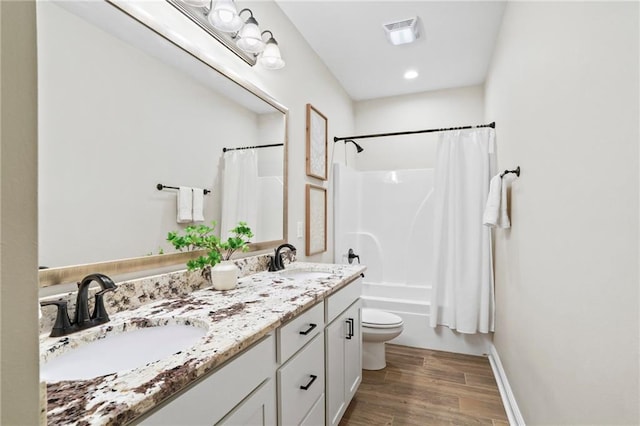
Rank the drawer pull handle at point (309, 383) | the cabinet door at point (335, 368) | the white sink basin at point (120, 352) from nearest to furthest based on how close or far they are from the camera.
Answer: the white sink basin at point (120, 352), the drawer pull handle at point (309, 383), the cabinet door at point (335, 368)

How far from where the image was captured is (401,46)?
8.66 ft

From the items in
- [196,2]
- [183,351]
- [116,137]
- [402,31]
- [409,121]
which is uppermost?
[402,31]

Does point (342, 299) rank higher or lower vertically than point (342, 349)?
higher

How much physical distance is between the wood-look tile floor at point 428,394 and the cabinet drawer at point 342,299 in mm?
698

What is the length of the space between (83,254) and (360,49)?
8.18ft

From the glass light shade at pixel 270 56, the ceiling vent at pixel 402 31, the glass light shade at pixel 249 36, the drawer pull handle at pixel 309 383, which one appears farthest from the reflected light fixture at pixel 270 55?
the drawer pull handle at pixel 309 383

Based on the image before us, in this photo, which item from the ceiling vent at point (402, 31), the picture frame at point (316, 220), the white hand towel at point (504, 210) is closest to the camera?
the white hand towel at point (504, 210)

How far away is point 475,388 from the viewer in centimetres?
226

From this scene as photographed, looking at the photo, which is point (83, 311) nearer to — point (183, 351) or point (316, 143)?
point (183, 351)

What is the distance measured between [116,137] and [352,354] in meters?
1.65

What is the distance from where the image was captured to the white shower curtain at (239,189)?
1639 mm

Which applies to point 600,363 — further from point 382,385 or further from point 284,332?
point 382,385

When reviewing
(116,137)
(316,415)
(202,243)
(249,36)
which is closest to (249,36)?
(249,36)

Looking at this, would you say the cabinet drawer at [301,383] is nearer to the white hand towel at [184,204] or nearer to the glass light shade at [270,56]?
the white hand towel at [184,204]
